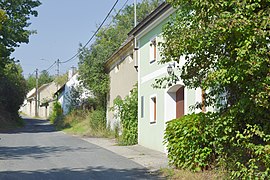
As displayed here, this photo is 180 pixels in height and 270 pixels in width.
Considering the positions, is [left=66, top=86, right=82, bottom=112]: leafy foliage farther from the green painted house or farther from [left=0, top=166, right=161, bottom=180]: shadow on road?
[left=0, top=166, right=161, bottom=180]: shadow on road

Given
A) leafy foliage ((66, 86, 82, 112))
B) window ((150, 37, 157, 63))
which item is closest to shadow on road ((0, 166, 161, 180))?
window ((150, 37, 157, 63))

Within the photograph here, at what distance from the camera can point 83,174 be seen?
11641 millimetres

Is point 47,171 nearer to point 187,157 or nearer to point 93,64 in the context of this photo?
point 187,157

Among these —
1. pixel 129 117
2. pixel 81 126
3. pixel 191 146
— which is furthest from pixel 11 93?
pixel 191 146

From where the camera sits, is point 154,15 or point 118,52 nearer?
point 154,15

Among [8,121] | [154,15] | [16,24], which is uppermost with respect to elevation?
[16,24]

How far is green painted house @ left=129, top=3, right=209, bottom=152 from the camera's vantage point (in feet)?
54.9

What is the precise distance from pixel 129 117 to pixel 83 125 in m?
13.0

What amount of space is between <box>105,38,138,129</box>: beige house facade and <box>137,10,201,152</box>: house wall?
3242 millimetres

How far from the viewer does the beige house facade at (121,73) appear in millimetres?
24719

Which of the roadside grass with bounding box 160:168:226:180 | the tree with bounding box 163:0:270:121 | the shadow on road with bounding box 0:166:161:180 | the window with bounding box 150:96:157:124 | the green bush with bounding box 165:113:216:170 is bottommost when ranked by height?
the shadow on road with bounding box 0:166:161:180

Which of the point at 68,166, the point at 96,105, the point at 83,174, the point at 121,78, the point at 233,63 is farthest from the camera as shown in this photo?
the point at 96,105

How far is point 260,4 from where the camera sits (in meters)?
7.23

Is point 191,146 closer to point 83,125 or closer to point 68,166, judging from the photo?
point 68,166
